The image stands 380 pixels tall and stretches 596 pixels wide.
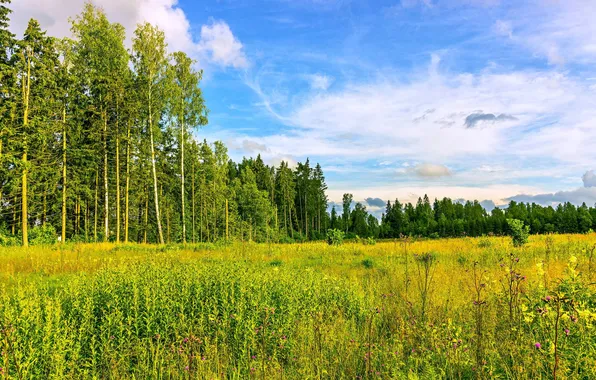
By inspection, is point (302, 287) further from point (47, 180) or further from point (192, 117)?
point (47, 180)

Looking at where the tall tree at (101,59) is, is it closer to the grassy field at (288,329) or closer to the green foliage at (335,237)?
the green foliage at (335,237)

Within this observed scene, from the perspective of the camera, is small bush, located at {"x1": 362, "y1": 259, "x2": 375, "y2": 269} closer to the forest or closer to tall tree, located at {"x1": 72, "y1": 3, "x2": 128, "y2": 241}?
the forest

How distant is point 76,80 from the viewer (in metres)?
24.5

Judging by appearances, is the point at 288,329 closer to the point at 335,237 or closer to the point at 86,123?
the point at 335,237

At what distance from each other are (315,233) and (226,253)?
52.6 m

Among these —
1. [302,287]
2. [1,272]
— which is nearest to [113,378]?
[302,287]

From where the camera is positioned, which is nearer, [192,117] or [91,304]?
[91,304]

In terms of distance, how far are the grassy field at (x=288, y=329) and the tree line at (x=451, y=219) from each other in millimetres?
56747

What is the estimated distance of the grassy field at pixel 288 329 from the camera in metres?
3.17

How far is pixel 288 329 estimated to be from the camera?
4859mm

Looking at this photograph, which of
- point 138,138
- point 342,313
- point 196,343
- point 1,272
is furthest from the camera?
point 138,138

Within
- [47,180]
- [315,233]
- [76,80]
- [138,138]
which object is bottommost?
[315,233]

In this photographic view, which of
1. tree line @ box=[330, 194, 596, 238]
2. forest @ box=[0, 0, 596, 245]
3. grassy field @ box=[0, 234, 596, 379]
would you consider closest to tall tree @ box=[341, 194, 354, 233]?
tree line @ box=[330, 194, 596, 238]

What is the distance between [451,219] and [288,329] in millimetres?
81596
